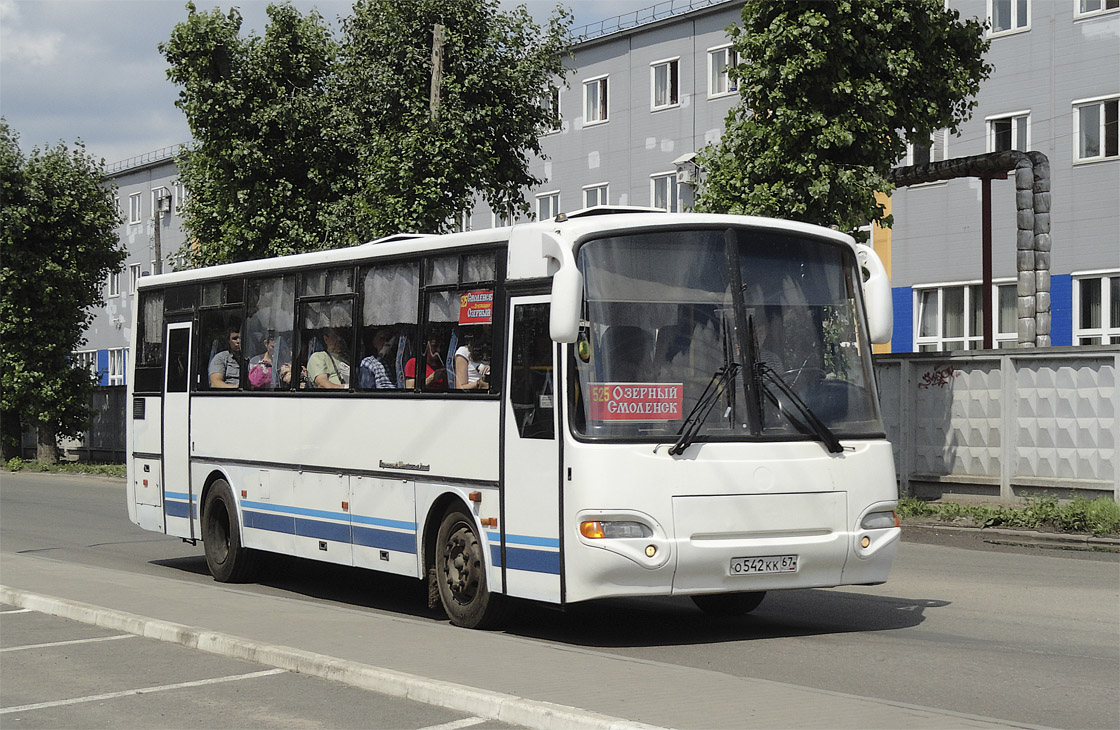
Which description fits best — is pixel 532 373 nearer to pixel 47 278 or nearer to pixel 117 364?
pixel 47 278

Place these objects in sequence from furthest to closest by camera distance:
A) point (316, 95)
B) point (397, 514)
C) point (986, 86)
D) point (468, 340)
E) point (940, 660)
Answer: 1. point (986, 86)
2. point (316, 95)
3. point (397, 514)
4. point (468, 340)
5. point (940, 660)

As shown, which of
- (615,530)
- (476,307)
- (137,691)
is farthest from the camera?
(476,307)

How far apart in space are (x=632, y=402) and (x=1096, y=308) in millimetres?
27628

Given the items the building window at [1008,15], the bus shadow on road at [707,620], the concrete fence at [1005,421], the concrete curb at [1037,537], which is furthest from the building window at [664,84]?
the bus shadow on road at [707,620]

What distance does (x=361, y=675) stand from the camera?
27.3 ft

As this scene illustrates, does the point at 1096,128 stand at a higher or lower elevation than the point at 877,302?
higher

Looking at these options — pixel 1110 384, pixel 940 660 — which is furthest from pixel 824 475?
pixel 1110 384

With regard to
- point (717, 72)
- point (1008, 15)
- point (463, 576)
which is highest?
point (717, 72)

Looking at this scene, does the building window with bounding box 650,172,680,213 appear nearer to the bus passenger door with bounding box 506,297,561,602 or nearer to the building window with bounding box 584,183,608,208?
the building window with bounding box 584,183,608,208

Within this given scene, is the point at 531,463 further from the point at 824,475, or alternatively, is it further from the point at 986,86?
the point at 986,86

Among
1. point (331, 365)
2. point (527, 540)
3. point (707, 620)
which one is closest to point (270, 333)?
point (331, 365)

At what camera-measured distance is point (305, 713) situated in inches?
303

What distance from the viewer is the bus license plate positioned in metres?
9.66

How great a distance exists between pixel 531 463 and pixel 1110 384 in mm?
12266
